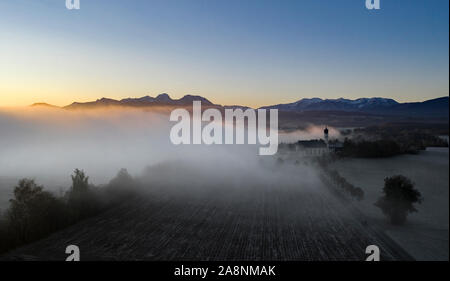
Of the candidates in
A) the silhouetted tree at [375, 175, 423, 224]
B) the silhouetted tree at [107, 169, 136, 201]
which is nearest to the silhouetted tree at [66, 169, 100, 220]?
the silhouetted tree at [107, 169, 136, 201]

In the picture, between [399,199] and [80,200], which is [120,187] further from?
[399,199]

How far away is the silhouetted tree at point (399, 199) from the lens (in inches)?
910

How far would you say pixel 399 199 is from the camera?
77.5ft

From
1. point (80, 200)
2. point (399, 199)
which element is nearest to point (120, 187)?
point (80, 200)

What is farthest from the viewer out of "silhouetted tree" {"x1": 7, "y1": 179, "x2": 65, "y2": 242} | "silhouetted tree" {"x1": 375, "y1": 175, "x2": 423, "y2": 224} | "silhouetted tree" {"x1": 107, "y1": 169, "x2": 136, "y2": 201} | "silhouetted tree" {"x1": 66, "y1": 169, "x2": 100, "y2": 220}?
"silhouetted tree" {"x1": 107, "y1": 169, "x2": 136, "y2": 201}

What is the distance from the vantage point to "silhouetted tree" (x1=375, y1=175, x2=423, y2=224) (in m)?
23.1

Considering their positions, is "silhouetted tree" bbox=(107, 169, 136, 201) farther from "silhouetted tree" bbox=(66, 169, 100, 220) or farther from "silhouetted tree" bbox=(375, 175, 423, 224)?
"silhouetted tree" bbox=(375, 175, 423, 224)

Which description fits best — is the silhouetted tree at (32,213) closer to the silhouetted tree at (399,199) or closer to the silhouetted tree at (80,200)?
the silhouetted tree at (80,200)

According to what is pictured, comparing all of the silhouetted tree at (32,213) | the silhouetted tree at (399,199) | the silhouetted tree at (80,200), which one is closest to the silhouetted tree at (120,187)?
the silhouetted tree at (80,200)

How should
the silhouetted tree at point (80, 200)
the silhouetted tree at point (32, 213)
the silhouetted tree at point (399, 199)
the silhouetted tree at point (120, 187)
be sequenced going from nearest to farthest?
the silhouetted tree at point (32, 213) < the silhouetted tree at point (399, 199) < the silhouetted tree at point (80, 200) < the silhouetted tree at point (120, 187)

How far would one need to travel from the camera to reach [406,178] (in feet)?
81.3

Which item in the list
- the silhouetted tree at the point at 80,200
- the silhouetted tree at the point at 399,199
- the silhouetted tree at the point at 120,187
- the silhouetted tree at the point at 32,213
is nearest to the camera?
the silhouetted tree at the point at 32,213

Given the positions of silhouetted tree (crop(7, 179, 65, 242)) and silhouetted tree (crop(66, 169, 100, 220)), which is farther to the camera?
silhouetted tree (crop(66, 169, 100, 220))
